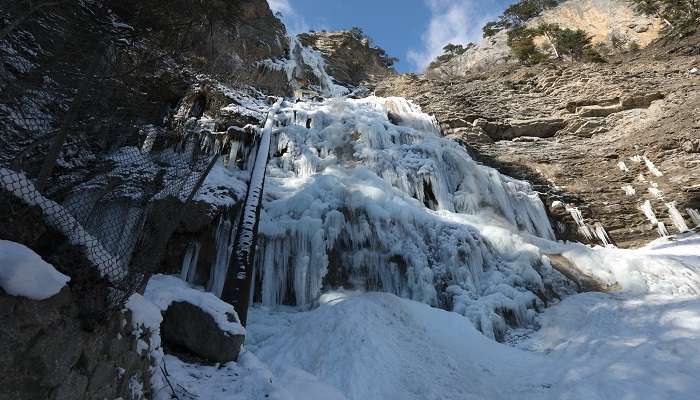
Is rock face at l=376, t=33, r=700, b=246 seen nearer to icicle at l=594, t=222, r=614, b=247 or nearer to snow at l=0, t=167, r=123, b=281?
icicle at l=594, t=222, r=614, b=247

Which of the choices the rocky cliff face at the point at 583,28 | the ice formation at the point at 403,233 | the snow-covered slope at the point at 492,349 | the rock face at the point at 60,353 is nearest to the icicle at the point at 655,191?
the ice formation at the point at 403,233

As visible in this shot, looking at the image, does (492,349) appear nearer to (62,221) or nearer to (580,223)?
(62,221)

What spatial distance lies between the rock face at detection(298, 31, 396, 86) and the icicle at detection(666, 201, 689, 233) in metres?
24.3

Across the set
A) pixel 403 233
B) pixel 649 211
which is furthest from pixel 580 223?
pixel 403 233

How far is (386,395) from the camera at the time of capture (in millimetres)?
4902

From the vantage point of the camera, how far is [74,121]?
144 inches

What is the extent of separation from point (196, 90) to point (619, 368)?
1750 centimetres

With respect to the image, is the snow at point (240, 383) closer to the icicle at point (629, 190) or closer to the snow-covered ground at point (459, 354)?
the snow-covered ground at point (459, 354)

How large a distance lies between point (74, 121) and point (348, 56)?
117ft

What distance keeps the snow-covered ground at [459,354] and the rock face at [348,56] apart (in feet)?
93.7

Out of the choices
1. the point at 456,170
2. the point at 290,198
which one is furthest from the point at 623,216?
the point at 290,198

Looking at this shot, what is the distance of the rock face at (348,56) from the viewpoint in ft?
113

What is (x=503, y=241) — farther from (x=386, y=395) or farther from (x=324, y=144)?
(x=324, y=144)

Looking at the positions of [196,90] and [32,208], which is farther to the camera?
[196,90]
